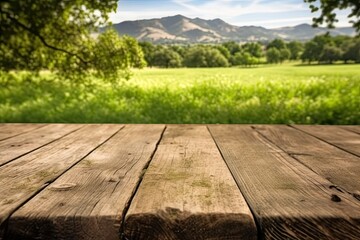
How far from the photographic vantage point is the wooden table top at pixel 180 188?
0.85 meters

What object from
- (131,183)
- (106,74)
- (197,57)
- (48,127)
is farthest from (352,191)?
(197,57)

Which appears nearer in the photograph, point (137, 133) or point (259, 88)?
point (137, 133)

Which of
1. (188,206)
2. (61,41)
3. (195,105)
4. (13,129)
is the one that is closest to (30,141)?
(13,129)

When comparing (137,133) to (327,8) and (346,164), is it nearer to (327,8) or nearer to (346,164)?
(346,164)

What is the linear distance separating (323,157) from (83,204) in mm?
1097

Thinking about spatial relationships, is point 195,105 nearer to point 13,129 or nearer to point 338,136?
point 13,129

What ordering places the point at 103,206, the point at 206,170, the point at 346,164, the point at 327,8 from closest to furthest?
the point at 103,206 < the point at 206,170 < the point at 346,164 < the point at 327,8

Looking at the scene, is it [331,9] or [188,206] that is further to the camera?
[331,9]

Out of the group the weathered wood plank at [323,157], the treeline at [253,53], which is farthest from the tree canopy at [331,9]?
the weathered wood plank at [323,157]

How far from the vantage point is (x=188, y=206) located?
0.91 meters

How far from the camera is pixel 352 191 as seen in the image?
3.57ft

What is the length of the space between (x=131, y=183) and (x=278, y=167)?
59 centimetres

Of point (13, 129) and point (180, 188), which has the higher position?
point (180, 188)

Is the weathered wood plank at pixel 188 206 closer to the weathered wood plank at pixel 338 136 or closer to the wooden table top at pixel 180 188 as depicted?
the wooden table top at pixel 180 188
